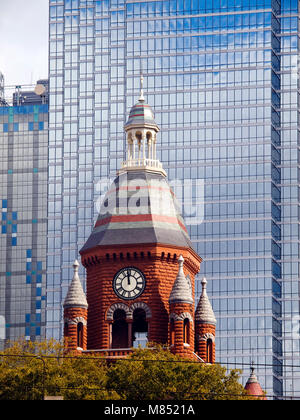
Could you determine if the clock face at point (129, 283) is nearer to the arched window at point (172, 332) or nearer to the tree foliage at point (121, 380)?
the arched window at point (172, 332)

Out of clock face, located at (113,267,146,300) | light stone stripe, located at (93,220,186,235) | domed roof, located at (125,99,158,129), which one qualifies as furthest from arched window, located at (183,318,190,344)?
domed roof, located at (125,99,158,129)

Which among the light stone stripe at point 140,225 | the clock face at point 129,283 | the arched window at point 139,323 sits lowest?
the arched window at point 139,323

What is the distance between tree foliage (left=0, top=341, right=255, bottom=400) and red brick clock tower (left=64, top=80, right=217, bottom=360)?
277 inches

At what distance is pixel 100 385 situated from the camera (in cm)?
13975

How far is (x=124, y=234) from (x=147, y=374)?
2033 cm

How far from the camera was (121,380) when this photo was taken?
141 meters

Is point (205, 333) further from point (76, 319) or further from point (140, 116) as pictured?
point (140, 116)

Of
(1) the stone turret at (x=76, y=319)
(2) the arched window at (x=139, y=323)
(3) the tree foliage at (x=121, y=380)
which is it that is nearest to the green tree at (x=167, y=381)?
(3) the tree foliage at (x=121, y=380)

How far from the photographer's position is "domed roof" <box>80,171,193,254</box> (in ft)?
516

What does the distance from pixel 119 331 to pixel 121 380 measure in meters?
15.7

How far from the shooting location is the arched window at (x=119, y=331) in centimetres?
15562

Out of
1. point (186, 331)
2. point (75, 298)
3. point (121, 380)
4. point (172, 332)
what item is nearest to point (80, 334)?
point (75, 298)

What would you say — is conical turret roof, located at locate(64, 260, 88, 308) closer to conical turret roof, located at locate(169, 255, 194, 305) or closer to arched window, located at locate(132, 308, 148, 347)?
arched window, located at locate(132, 308, 148, 347)
